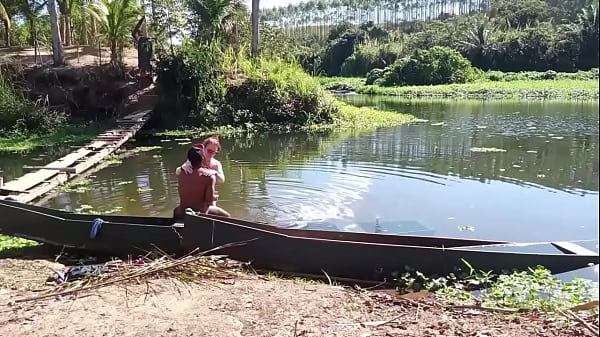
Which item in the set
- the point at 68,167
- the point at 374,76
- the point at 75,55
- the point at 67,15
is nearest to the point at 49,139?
the point at 68,167

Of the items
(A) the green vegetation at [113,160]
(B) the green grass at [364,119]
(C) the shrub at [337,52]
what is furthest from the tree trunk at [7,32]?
(C) the shrub at [337,52]

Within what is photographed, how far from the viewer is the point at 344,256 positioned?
15.8ft

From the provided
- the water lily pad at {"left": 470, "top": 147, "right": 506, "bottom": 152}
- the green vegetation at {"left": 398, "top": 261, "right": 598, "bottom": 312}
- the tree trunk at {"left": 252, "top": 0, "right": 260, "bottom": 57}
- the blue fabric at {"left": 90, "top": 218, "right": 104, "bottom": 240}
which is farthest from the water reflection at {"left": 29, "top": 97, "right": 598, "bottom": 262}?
the tree trunk at {"left": 252, "top": 0, "right": 260, "bottom": 57}

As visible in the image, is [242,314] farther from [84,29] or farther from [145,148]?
[84,29]

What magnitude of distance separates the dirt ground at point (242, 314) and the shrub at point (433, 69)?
4252cm

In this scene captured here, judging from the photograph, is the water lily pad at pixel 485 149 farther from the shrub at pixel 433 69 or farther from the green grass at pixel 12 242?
the shrub at pixel 433 69

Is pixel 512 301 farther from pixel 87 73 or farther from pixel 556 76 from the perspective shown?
pixel 556 76

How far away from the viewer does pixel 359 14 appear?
303 ft

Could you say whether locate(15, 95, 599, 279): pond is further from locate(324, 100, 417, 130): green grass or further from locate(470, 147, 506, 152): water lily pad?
locate(324, 100, 417, 130): green grass

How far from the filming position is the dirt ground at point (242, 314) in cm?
349

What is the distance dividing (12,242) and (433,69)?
4222cm

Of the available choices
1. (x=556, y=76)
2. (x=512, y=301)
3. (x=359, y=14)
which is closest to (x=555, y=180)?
(x=512, y=301)

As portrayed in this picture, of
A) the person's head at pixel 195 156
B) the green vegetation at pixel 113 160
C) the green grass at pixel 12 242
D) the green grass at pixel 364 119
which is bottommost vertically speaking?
the green grass at pixel 12 242

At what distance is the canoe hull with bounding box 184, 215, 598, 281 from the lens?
184 inches
